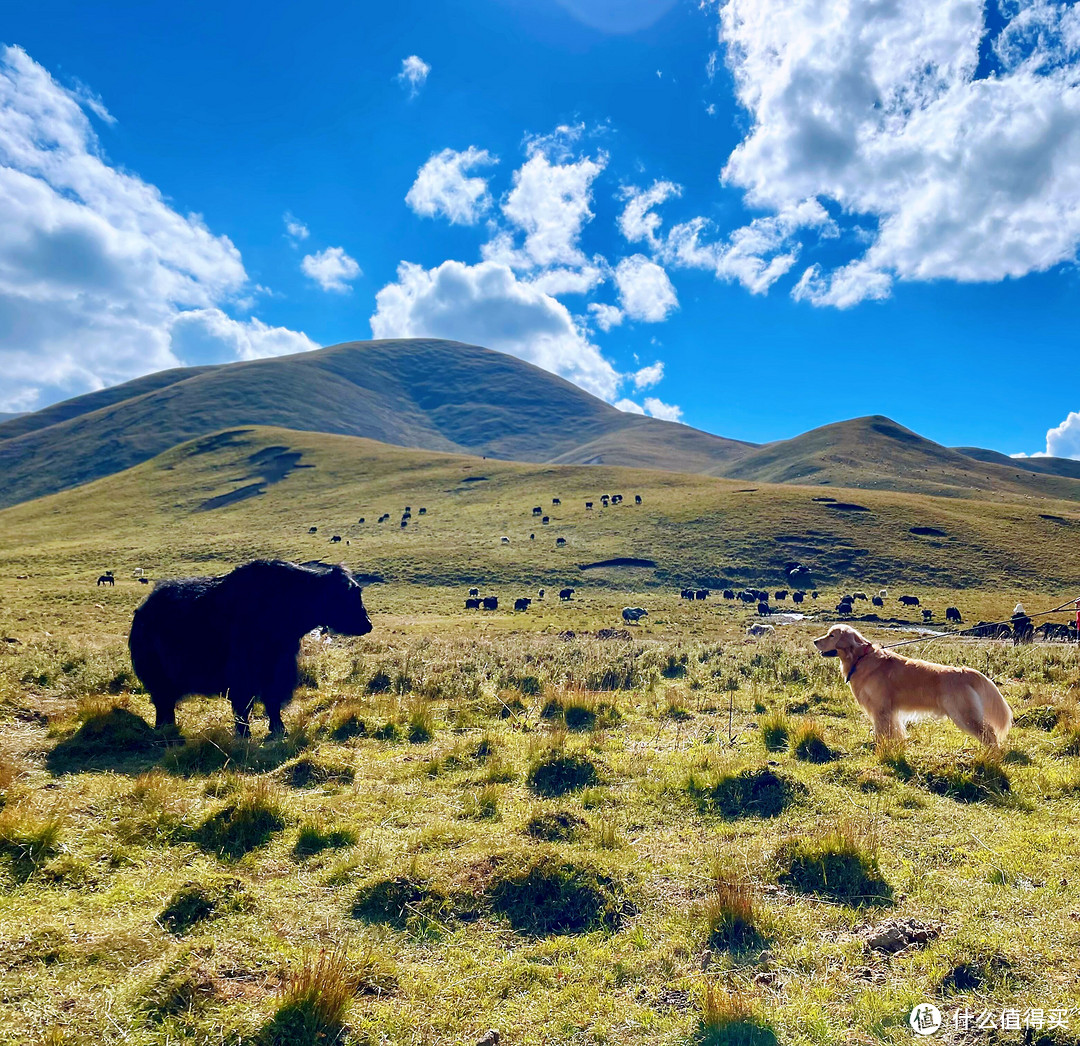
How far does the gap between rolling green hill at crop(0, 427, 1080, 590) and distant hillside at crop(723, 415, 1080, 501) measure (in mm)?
36829

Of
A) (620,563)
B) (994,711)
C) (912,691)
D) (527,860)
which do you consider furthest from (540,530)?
(527,860)

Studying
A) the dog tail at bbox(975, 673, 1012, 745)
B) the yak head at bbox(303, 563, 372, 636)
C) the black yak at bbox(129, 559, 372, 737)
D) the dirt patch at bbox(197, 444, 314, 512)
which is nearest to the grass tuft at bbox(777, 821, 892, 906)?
the dog tail at bbox(975, 673, 1012, 745)

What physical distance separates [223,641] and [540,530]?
55.3 m

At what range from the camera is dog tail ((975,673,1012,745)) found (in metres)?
7.52

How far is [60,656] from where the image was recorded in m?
13.0

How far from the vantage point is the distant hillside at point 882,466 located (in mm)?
129000

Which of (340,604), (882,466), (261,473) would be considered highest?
(882,466)

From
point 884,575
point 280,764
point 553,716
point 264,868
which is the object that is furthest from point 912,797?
point 884,575

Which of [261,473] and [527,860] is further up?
[261,473]

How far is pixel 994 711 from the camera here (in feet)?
24.8

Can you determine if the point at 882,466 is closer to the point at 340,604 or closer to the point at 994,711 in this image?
the point at 994,711

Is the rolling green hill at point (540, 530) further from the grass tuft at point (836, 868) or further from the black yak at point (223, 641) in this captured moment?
the grass tuft at point (836, 868)

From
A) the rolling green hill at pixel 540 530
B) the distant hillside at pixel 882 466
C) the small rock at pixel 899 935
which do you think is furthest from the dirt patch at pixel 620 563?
the distant hillside at pixel 882 466

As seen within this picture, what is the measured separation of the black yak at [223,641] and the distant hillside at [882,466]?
133 meters
